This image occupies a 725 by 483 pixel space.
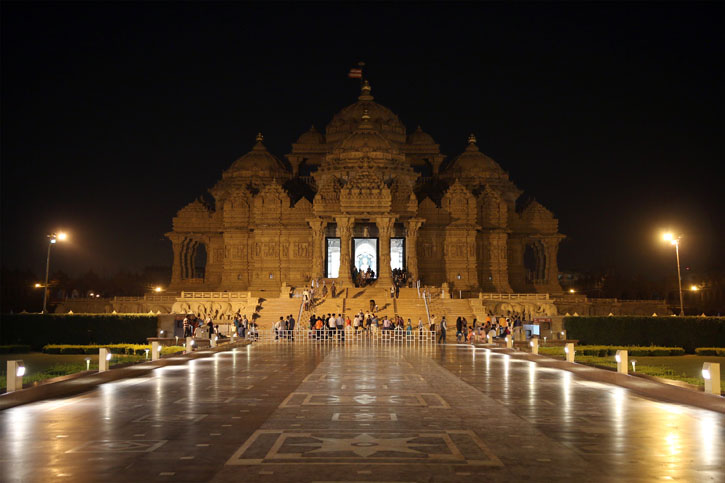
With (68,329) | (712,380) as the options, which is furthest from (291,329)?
(712,380)

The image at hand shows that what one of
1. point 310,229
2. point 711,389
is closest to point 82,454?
point 711,389

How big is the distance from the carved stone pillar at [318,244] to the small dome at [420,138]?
22145 mm

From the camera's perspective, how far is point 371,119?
82.0 m

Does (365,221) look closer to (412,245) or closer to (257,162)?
(412,245)

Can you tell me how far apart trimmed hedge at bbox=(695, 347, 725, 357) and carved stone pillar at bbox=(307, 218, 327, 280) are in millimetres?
38515

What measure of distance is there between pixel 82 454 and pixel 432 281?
63071mm

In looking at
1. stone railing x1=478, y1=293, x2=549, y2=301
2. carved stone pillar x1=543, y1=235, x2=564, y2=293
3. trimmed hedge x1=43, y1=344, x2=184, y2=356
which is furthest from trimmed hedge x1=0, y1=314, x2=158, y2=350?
carved stone pillar x1=543, y1=235, x2=564, y2=293

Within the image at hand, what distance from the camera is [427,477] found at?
9.19 metres

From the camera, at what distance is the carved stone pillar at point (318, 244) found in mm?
68562

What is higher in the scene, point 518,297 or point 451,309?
point 518,297

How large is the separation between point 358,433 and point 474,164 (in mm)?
72355

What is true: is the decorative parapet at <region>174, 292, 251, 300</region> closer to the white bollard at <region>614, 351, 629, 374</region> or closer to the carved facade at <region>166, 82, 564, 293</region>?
the carved facade at <region>166, 82, 564, 293</region>

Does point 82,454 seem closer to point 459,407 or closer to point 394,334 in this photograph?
point 459,407

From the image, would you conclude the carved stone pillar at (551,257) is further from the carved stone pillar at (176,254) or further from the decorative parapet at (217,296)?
the carved stone pillar at (176,254)
